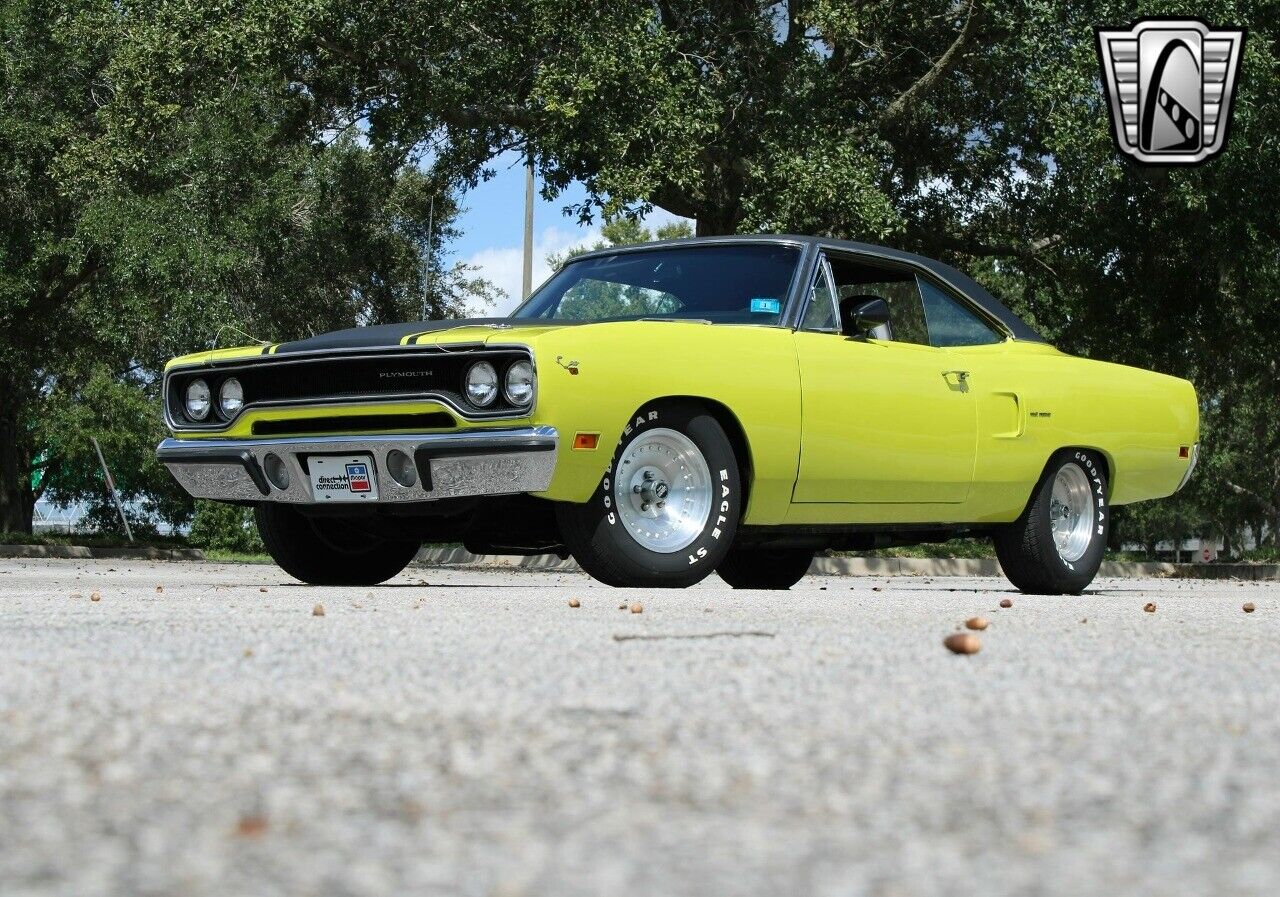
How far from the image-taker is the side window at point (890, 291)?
359 inches

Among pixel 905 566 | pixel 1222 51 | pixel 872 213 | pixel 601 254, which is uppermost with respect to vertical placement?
pixel 1222 51

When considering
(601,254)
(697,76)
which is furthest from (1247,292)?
(601,254)

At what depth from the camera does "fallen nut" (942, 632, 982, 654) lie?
15.7ft

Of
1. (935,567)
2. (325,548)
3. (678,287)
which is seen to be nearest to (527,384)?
(678,287)

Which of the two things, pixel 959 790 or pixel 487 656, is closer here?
pixel 959 790

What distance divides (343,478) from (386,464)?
0.28 meters

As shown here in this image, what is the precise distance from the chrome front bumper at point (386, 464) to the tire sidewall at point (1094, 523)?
348 centimetres

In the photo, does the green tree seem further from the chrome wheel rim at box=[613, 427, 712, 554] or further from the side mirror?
the chrome wheel rim at box=[613, 427, 712, 554]

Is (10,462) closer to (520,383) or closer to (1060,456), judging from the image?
(1060,456)

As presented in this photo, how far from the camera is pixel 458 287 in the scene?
34562 mm

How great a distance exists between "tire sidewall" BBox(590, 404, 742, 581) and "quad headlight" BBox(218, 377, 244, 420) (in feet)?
6.26

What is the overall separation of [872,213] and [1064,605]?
11091 mm

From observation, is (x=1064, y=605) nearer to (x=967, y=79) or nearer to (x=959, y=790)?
(x=959, y=790)

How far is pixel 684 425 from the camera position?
7.71 m
